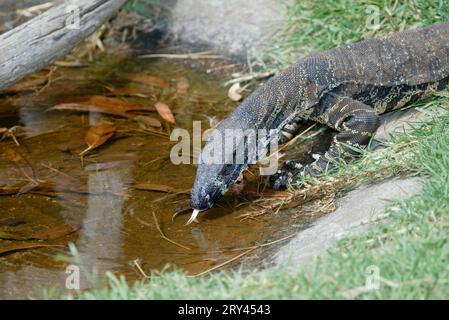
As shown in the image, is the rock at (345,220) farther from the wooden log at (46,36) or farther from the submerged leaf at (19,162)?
the wooden log at (46,36)

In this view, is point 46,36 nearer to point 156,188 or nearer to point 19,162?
point 19,162

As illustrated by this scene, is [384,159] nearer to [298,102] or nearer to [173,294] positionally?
[298,102]

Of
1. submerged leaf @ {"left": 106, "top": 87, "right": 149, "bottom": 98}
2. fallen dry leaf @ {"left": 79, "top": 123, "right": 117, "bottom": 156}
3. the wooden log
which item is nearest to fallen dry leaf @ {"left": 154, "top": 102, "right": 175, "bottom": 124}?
submerged leaf @ {"left": 106, "top": 87, "right": 149, "bottom": 98}

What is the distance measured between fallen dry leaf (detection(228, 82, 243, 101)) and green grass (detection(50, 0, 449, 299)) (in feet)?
7.69

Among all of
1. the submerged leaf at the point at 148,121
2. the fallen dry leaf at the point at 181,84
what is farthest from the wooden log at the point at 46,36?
the fallen dry leaf at the point at 181,84

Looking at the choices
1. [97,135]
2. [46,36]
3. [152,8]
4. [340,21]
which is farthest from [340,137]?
[152,8]

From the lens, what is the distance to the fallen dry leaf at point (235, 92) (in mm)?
8820

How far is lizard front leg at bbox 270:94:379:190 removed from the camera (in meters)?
7.04

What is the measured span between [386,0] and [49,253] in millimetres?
4541

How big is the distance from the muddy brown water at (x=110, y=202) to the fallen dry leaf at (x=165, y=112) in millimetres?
85

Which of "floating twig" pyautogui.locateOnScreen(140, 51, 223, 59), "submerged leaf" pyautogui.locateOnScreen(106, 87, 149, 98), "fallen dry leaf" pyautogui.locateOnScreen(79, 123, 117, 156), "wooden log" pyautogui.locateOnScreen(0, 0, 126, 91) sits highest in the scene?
"wooden log" pyautogui.locateOnScreen(0, 0, 126, 91)

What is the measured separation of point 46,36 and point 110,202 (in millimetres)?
1966

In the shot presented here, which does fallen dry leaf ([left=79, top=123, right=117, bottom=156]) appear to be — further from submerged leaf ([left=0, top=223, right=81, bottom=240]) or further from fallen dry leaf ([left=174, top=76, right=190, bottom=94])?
submerged leaf ([left=0, top=223, right=81, bottom=240])
